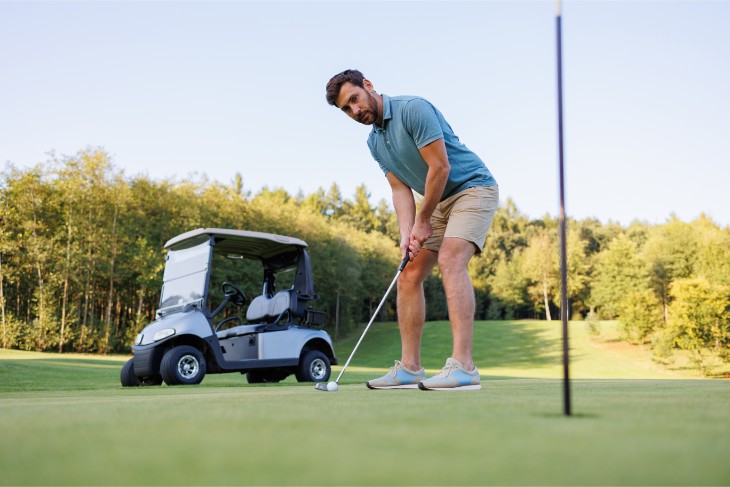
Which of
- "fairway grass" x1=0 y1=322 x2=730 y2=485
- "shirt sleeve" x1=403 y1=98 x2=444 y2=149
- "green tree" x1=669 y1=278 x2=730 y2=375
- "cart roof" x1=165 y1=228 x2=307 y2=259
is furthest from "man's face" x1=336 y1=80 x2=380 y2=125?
"green tree" x1=669 y1=278 x2=730 y2=375

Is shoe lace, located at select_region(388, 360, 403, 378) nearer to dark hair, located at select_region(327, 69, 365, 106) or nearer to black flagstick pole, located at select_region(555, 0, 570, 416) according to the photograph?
dark hair, located at select_region(327, 69, 365, 106)

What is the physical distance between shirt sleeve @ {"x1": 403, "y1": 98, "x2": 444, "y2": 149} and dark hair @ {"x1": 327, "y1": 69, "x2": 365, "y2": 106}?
323 mm

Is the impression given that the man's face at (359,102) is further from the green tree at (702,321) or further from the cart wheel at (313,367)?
the green tree at (702,321)

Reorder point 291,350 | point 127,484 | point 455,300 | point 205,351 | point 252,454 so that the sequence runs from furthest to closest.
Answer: point 291,350
point 205,351
point 455,300
point 252,454
point 127,484

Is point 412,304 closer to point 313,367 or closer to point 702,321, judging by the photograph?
point 313,367

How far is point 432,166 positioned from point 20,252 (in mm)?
21809

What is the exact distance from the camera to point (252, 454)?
118 centimetres

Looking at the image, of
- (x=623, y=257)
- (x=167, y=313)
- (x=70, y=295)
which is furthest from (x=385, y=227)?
(x=167, y=313)

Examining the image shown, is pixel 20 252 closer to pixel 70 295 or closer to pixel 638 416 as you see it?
pixel 70 295

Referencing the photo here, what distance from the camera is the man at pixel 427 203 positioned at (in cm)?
371

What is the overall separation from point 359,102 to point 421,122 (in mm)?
378

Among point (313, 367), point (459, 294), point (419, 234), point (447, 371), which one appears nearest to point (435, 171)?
point (419, 234)

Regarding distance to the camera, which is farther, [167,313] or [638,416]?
[167,313]

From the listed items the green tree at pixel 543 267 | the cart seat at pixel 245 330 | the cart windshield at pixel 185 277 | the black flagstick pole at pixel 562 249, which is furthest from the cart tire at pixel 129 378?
the green tree at pixel 543 267
